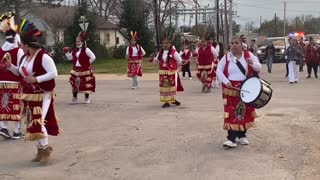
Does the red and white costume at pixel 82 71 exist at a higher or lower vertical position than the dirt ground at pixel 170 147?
higher

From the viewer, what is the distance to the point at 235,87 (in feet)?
27.5

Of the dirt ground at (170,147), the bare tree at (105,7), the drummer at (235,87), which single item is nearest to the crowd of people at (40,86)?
the drummer at (235,87)

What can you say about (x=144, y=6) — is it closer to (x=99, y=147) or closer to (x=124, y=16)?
(x=124, y=16)

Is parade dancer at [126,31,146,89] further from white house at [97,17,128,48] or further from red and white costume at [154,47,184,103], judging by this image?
white house at [97,17,128,48]

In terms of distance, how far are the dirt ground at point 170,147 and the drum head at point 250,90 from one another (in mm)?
830

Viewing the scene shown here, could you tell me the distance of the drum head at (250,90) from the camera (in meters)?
8.00

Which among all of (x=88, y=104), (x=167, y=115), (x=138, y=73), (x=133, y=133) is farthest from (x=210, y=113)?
(x=138, y=73)

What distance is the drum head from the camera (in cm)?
800

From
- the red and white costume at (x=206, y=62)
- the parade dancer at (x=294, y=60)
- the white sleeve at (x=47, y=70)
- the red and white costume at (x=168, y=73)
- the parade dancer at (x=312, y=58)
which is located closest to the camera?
the white sleeve at (x=47, y=70)

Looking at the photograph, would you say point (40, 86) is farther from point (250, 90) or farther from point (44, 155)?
point (250, 90)

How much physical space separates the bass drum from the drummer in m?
0.18

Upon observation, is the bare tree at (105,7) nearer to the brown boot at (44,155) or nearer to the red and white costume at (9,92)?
the red and white costume at (9,92)

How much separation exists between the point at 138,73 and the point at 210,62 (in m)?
3.25

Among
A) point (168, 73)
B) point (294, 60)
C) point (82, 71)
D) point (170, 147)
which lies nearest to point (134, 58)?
point (82, 71)
